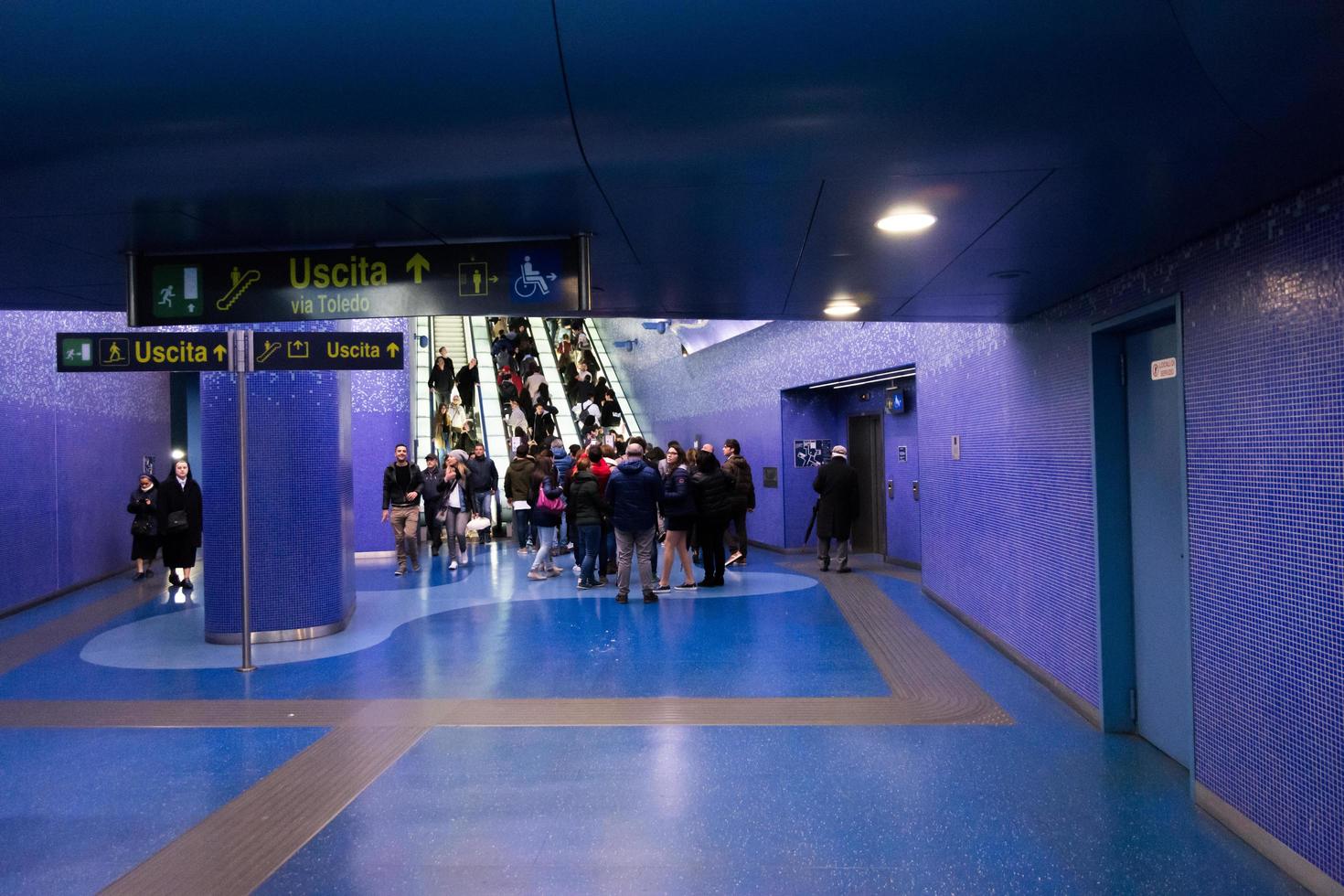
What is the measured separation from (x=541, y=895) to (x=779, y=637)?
16.9 feet

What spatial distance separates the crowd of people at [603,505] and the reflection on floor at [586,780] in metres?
2.62

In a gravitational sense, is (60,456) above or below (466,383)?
below

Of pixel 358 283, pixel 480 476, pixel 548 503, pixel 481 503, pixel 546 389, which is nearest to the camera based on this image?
pixel 358 283

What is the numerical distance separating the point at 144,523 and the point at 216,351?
→ 782 cm

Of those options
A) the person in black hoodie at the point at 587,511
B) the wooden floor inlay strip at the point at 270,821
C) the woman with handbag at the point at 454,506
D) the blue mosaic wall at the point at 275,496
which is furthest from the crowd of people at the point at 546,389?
the wooden floor inlay strip at the point at 270,821

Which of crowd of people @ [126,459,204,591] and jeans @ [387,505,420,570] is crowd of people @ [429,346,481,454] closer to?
jeans @ [387,505,420,570]

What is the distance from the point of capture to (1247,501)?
14.0ft

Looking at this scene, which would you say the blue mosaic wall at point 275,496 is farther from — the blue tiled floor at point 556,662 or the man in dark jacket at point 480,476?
the man in dark jacket at point 480,476

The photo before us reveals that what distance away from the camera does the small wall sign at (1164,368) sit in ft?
17.1

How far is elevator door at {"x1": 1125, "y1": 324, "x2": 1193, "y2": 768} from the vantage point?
524cm

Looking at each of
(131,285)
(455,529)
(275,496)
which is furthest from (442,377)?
(131,285)

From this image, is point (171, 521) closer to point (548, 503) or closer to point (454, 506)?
point (454, 506)

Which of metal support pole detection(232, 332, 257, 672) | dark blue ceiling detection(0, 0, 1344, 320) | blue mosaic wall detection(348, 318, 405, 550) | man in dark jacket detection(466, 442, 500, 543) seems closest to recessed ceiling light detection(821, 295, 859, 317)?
dark blue ceiling detection(0, 0, 1344, 320)

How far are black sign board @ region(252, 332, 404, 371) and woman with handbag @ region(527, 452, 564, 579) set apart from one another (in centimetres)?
545
